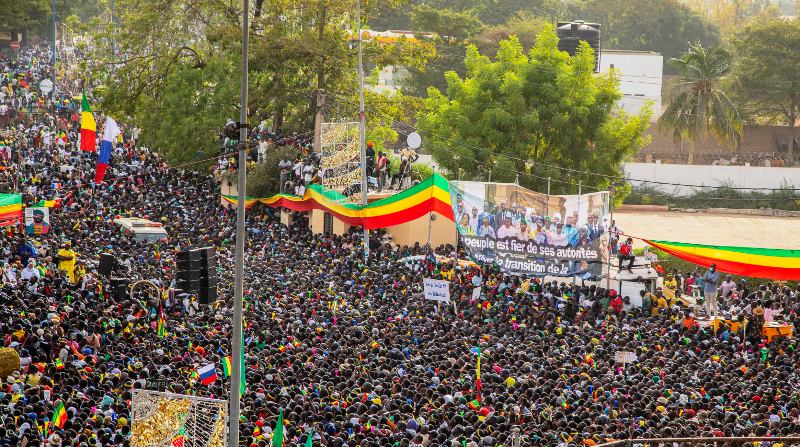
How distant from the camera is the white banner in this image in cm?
2742

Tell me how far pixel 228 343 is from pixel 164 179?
69.7 ft

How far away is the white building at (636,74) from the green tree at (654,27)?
2000 centimetres

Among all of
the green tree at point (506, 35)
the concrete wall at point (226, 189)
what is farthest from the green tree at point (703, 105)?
the concrete wall at point (226, 189)

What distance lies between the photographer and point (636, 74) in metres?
71.7

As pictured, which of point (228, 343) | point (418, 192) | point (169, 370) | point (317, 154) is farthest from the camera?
point (317, 154)

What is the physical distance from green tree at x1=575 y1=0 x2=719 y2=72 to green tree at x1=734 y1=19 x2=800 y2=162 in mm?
21010

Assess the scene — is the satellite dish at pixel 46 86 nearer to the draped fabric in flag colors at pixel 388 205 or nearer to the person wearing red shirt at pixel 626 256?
the draped fabric in flag colors at pixel 388 205

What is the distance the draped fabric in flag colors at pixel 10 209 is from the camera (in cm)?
3145

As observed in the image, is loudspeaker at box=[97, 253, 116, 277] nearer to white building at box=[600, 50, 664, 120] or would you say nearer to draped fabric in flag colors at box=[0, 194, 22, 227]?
draped fabric in flag colors at box=[0, 194, 22, 227]

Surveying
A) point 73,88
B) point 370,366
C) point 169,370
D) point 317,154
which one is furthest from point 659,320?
point 73,88

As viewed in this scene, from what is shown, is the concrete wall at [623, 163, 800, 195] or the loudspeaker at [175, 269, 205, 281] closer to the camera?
the loudspeaker at [175, 269, 205, 281]

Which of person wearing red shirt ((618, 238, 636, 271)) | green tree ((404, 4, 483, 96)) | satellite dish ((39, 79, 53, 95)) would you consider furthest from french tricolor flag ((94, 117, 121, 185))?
green tree ((404, 4, 483, 96))

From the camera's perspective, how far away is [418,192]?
1335 inches

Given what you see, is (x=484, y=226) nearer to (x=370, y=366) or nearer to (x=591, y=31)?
(x=370, y=366)
